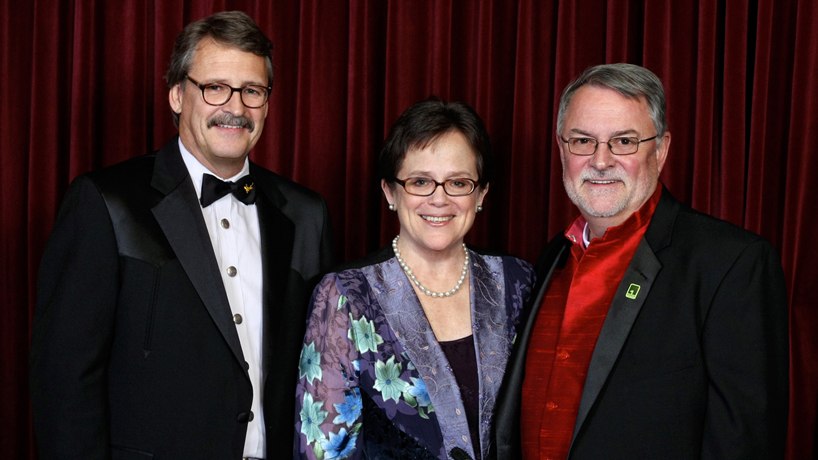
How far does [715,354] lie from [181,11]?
93.1 inches

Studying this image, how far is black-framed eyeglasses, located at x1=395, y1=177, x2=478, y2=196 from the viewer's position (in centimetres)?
201

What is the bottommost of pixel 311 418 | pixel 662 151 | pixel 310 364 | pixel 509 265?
pixel 311 418

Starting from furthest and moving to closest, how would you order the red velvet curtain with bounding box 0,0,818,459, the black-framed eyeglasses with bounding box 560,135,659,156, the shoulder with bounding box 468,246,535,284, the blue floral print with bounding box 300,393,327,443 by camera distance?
the red velvet curtain with bounding box 0,0,818,459 < the shoulder with bounding box 468,246,535,284 < the black-framed eyeglasses with bounding box 560,135,659,156 < the blue floral print with bounding box 300,393,327,443

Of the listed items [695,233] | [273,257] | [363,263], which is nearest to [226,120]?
[273,257]

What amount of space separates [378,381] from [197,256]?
2.02 ft

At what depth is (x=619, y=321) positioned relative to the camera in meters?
1.75

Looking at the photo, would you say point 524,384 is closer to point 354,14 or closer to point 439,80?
point 439,80

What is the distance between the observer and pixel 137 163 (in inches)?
80.1

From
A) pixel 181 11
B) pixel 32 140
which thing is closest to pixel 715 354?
pixel 181 11

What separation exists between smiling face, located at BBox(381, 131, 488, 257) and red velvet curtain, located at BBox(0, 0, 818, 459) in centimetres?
83

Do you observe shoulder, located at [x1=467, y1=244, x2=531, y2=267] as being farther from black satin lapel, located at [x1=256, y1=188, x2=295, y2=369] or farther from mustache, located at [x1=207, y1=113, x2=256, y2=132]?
mustache, located at [x1=207, y1=113, x2=256, y2=132]

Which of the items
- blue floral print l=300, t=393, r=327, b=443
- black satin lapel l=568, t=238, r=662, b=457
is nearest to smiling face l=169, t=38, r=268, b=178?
blue floral print l=300, t=393, r=327, b=443

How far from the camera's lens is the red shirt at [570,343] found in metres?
1.85

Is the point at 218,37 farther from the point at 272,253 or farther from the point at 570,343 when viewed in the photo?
the point at 570,343
